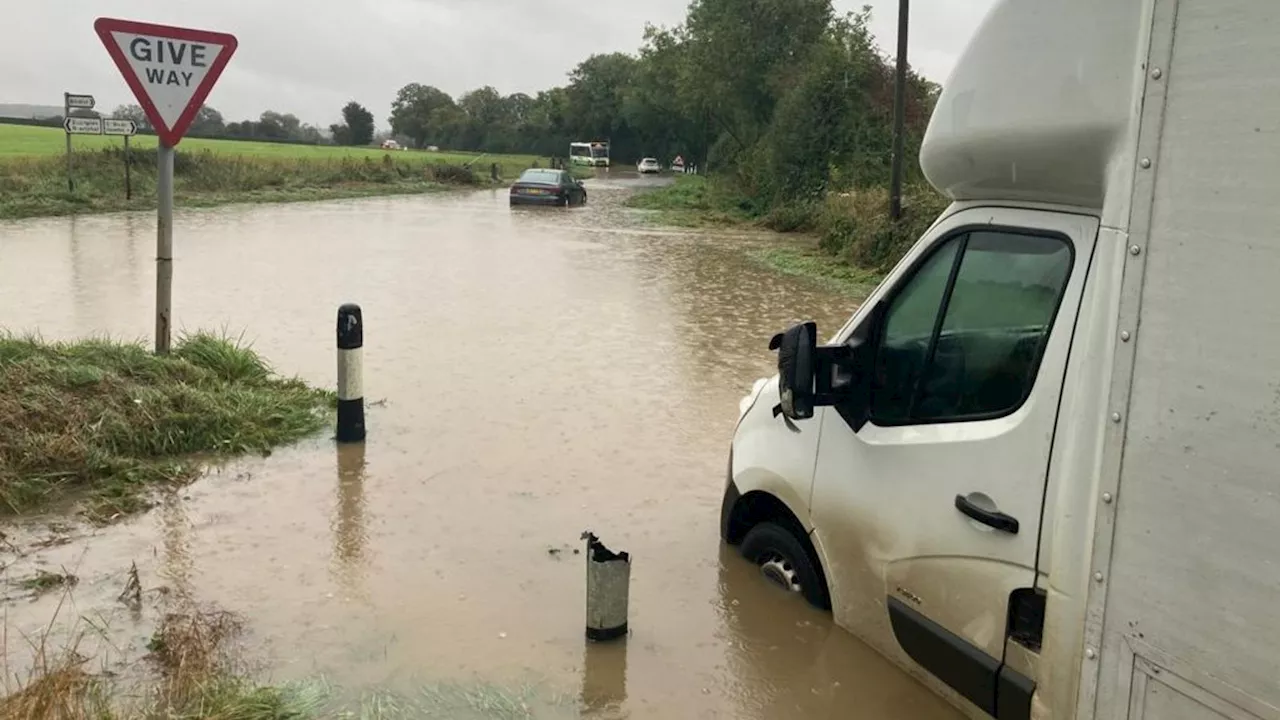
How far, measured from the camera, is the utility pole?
19.2 metres

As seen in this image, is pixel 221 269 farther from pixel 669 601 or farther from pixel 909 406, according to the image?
pixel 909 406

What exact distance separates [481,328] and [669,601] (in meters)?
7.25

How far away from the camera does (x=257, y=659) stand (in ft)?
13.6

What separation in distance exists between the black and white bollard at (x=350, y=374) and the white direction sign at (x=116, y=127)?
20.6 metres

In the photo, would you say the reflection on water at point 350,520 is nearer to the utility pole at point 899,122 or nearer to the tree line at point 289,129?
the utility pole at point 899,122

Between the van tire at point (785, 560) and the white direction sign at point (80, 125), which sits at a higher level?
the white direction sign at point (80, 125)

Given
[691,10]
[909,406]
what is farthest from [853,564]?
[691,10]

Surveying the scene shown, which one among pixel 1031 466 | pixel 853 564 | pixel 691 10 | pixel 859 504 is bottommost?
pixel 853 564

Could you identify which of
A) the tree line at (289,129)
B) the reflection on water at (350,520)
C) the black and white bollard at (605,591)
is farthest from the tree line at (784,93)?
Result: the tree line at (289,129)

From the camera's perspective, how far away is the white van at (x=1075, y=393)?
84.7 inches

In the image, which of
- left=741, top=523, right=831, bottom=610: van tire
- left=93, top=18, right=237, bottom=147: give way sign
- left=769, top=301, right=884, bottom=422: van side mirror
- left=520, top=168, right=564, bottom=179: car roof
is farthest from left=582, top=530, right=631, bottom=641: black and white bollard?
left=520, top=168, right=564, bottom=179: car roof

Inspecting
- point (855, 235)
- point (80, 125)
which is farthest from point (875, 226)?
point (80, 125)

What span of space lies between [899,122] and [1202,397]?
1869cm

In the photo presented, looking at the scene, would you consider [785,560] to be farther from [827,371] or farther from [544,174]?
[544,174]
